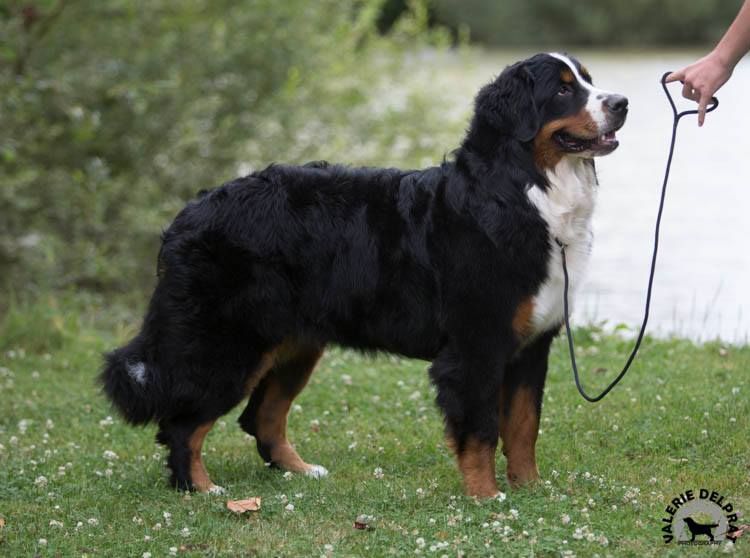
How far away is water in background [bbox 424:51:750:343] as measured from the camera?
8.67 m

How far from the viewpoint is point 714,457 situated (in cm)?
472

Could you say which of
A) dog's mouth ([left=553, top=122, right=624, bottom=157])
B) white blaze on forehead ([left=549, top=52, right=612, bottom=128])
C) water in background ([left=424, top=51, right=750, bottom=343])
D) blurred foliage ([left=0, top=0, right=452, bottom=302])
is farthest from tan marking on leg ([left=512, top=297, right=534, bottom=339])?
blurred foliage ([left=0, top=0, right=452, bottom=302])

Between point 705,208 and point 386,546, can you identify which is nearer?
point 386,546

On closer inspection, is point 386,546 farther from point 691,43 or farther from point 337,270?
point 691,43

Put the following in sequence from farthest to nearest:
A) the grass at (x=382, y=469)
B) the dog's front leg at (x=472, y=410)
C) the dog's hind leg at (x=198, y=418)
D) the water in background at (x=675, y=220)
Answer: the water in background at (x=675, y=220), the dog's hind leg at (x=198, y=418), the dog's front leg at (x=472, y=410), the grass at (x=382, y=469)

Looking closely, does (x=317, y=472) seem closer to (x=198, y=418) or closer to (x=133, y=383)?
(x=198, y=418)

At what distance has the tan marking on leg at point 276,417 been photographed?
5020 millimetres

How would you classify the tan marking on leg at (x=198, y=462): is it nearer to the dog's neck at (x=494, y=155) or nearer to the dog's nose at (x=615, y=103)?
the dog's neck at (x=494, y=155)

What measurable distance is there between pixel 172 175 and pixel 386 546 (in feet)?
22.3

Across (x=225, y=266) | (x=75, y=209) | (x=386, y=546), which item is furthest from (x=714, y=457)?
(x=75, y=209)

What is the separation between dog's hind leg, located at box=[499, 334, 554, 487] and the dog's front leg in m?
0.19

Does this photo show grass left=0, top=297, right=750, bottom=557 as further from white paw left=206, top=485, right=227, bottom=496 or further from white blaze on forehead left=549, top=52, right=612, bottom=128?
white blaze on forehead left=549, top=52, right=612, bottom=128

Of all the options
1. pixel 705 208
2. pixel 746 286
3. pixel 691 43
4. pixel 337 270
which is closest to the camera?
pixel 337 270

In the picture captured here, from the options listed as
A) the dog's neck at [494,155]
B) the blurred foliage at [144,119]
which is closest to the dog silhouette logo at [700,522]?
the dog's neck at [494,155]
